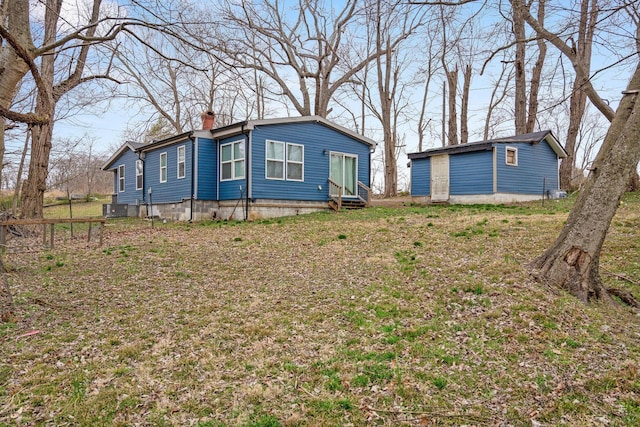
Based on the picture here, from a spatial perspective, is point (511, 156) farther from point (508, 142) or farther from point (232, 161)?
point (232, 161)

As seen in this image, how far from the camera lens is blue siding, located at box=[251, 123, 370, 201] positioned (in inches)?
532

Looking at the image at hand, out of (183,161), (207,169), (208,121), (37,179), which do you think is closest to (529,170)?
(207,169)

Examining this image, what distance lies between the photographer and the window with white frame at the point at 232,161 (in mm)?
13727

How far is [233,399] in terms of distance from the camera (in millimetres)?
3062

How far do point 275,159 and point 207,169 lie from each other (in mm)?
2577

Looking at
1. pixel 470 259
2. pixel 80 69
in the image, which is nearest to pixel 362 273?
pixel 470 259

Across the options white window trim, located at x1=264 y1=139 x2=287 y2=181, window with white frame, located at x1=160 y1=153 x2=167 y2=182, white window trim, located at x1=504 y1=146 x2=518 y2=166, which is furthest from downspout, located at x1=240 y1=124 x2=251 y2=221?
white window trim, located at x1=504 y1=146 x2=518 y2=166

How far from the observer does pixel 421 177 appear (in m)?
19.1

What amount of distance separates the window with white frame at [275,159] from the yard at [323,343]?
6890 mm

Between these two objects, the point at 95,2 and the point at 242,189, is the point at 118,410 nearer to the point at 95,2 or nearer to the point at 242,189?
the point at 242,189

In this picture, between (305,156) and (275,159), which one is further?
(305,156)

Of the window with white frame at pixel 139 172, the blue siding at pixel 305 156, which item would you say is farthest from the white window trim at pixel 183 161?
the window with white frame at pixel 139 172

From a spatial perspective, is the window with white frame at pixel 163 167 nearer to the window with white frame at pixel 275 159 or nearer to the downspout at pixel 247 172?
the downspout at pixel 247 172

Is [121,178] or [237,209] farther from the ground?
[121,178]
